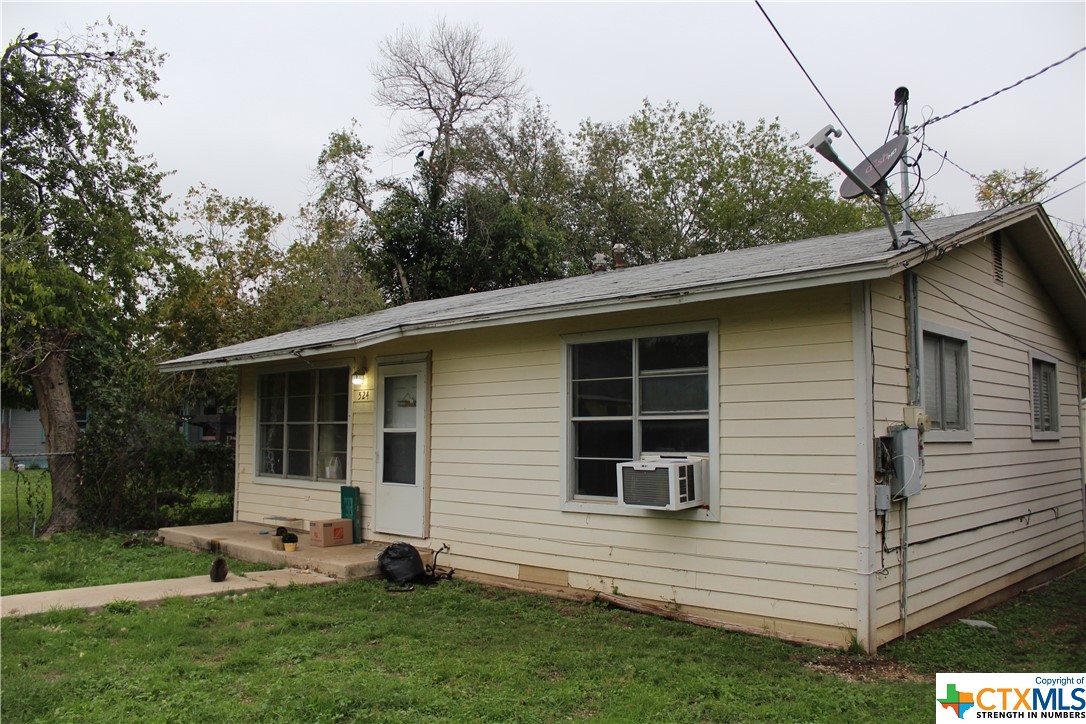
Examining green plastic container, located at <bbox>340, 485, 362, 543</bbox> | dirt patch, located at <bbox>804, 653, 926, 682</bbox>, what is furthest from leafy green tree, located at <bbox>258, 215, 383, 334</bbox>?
dirt patch, located at <bbox>804, 653, 926, 682</bbox>

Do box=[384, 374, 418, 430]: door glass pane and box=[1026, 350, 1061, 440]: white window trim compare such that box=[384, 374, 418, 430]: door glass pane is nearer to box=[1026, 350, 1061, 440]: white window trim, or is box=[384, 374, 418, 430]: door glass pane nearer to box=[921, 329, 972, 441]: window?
box=[921, 329, 972, 441]: window

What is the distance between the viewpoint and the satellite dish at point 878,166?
5.87 meters

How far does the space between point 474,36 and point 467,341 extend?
20842 mm

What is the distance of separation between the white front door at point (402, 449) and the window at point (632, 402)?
203 cm

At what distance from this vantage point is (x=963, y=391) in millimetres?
6836

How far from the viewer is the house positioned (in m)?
5.36

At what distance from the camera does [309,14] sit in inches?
329

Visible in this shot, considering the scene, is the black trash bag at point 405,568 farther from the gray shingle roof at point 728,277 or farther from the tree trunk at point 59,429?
the tree trunk at point 59,429

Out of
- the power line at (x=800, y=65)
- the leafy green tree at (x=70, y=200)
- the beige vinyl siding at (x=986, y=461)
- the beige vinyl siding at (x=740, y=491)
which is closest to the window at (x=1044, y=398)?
the beige vinyl siding at (x=986, y=461)

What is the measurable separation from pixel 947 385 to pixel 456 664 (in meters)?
4.66

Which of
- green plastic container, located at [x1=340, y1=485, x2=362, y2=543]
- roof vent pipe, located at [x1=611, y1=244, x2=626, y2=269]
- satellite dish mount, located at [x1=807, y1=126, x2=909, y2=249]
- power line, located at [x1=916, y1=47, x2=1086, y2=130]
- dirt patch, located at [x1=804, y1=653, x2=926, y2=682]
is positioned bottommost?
dirt patch, located at [x1=804, y1=653, x2=926, y2=682]

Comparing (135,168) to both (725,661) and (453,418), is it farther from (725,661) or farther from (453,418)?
(725,661)

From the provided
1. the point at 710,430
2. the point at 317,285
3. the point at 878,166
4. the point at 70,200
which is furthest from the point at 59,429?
the point at 878,166

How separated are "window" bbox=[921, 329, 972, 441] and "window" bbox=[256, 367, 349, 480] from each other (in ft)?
20.7
